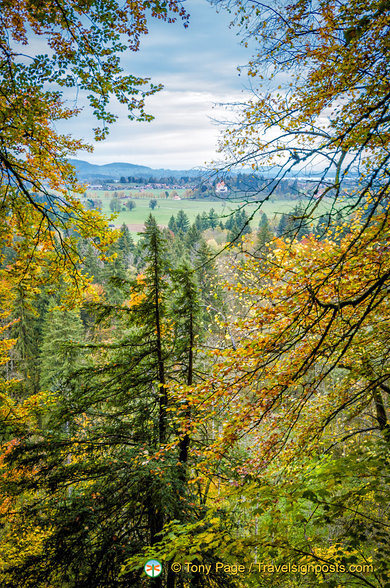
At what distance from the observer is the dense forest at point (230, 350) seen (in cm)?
255

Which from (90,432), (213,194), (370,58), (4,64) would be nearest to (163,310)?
(90,432)

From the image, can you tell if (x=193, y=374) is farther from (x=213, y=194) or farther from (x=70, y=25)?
(x=70, y=25)

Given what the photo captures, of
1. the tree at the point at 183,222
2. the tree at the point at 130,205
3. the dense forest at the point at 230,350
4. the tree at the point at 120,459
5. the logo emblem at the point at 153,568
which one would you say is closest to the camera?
the dense forest at the point at 230,350

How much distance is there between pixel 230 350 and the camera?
3.92 metres

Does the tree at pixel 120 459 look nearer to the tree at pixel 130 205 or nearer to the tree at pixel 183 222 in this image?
the tree at pixel 183 222

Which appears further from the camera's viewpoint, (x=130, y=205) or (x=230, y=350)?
(x=130, y=205)

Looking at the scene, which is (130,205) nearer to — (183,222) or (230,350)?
(183,222)

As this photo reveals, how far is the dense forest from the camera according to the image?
255 cm

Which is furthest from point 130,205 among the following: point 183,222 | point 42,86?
point 42,86

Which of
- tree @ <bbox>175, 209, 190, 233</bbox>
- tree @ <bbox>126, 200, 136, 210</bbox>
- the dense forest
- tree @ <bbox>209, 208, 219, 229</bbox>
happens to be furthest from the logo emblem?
tree @ <bbox>126, 200, 136, 210</bbox>

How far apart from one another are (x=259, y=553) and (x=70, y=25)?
5.76 meters

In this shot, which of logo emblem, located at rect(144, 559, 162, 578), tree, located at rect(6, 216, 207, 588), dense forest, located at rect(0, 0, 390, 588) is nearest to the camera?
dense forest, located at rect(0, 0, 390, 588)

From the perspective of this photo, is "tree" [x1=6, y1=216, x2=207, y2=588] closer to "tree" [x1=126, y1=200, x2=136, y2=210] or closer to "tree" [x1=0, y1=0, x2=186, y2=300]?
"tree" [x1=0, y1=0, x2=186, y2=300]

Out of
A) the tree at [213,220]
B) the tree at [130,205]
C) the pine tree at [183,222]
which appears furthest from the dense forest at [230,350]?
the tree at [130,205]
